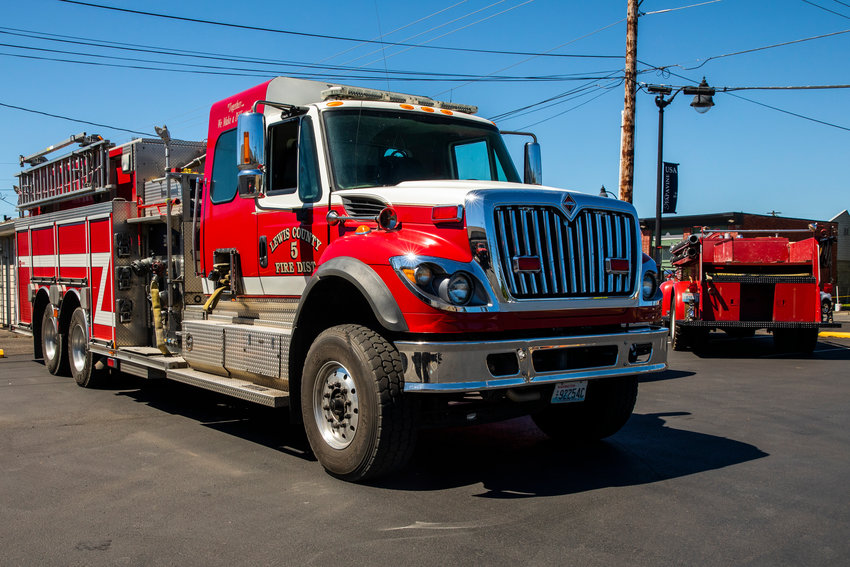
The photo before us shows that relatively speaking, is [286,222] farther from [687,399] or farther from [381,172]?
[687,399]

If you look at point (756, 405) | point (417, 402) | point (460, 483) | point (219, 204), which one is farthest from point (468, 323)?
point (756, 405)

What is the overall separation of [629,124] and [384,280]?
38.0 ft

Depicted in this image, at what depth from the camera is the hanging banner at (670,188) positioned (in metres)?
19.9

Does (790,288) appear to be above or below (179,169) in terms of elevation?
below

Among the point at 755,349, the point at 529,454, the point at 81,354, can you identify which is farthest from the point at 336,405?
the point at 755,349

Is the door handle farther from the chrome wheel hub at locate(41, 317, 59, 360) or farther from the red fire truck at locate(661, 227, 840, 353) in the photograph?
the red fire truck at locate(661, 227, 840, 353)

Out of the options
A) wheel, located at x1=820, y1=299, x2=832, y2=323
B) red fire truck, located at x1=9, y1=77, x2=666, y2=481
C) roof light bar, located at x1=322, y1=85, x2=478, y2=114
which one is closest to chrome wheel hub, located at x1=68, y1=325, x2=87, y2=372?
red fire truck, located at x1=9, y1=77, x2=666, y2=481

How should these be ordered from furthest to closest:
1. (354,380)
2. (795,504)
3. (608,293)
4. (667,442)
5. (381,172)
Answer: (667,442)
(381,172)
(608,293)
(354,380)
(795,504)

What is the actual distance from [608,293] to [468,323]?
126cm

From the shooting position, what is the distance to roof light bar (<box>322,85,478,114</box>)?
251 inches

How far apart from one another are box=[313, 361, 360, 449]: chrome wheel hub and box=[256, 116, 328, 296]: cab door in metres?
0.96

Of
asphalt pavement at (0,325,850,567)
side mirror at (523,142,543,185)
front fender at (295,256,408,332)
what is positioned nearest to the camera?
asphalt pavement at (0,325,850,567)

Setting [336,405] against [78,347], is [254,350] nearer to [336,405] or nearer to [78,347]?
[336,405]

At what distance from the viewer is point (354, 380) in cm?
511
